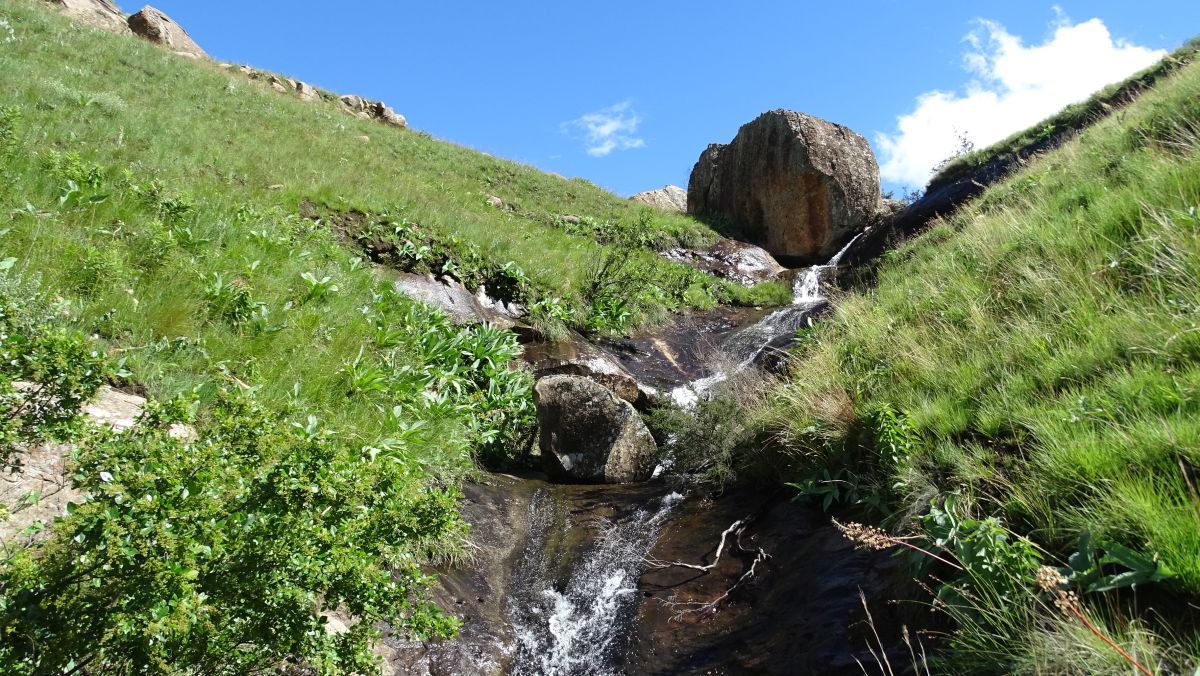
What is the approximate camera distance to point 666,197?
105ft

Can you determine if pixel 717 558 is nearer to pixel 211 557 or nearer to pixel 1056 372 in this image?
pixel 1056 372

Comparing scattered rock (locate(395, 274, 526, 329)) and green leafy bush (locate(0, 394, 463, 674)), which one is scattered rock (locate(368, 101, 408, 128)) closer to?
scattered rock (locate(395, 274, 526, 329))

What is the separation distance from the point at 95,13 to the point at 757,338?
28.5 m

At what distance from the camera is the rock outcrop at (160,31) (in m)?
26.1

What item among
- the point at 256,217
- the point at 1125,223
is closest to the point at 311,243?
the point at 256,217

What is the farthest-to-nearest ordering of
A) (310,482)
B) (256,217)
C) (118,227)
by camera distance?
(256,217), (118,227), (310,482)

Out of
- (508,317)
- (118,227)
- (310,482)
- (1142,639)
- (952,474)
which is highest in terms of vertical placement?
(118,227)

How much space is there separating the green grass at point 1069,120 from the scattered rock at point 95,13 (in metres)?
28.9

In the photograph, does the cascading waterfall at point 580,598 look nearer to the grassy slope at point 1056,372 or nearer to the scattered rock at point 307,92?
the grassy slope at point 1056,372

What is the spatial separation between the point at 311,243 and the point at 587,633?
6562 mm

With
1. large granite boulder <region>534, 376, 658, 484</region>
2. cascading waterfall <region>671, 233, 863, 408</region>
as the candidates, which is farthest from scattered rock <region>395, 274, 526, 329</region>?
cascading waterfall <region>671, 233, 863, 408</region>

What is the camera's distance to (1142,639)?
2.23m

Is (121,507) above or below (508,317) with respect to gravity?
below

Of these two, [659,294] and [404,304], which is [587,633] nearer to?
[404,304]
